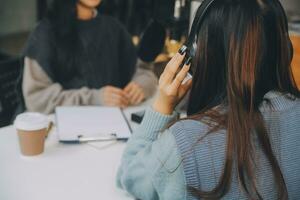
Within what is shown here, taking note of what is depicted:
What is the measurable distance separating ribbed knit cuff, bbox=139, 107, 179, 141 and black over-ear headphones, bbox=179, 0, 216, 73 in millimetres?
138

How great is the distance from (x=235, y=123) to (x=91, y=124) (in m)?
0.68

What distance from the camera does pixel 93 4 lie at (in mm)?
1810

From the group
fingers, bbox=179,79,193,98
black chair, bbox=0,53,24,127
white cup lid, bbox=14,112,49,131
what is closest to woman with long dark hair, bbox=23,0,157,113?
black chair, bbox=0,53,24,127

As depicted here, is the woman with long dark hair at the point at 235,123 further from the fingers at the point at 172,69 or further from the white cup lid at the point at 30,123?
the white cup lid at the point at 30,123

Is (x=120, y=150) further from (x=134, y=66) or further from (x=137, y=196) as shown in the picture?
(x=134, y=66)

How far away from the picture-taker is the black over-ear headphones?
91cm

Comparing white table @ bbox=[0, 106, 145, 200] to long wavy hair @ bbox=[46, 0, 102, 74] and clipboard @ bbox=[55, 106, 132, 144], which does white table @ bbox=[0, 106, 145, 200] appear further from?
long wavy hair @ bbox=[46, 0, 102, 74]

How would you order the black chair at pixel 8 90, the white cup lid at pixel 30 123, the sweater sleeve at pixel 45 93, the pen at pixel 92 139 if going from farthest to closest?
the black chair at pixel 8 90
the sweater sleeve at pixel 45 93
the pen at pixel 92 139
the white cup lid at pixel 30 123

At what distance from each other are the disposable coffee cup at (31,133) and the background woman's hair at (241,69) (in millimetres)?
538

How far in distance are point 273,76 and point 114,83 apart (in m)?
1.12

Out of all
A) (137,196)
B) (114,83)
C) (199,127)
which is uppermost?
(199,127)

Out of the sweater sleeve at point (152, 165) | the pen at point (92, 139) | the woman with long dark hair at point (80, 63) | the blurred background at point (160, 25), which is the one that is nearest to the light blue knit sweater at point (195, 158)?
the sweater sleeve at point (152, 165)

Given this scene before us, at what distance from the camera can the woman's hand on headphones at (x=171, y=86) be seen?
1031mm

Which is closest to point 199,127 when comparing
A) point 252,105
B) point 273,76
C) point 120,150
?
point 252,105
